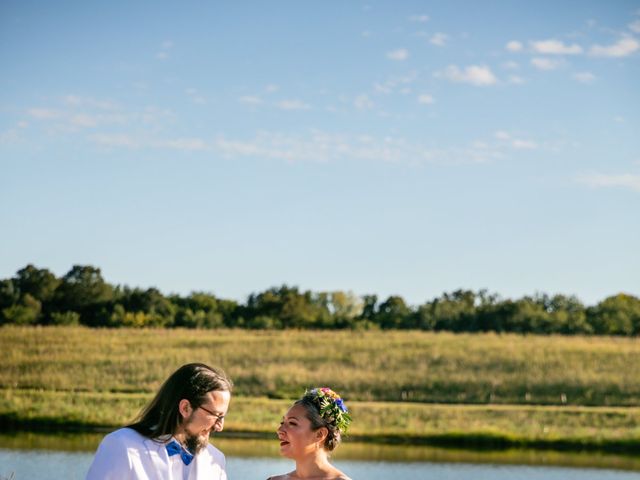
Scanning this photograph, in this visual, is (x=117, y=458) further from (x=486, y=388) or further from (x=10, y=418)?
(x=486, y=388)

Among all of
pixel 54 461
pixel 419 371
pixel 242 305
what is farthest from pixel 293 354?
pixel 242 305

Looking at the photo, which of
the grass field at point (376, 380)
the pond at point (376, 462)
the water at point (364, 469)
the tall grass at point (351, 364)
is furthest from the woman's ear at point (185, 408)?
the tall grass at point (351, 364)

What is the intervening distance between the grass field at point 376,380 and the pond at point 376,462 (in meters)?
2.50

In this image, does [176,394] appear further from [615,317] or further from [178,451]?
[615,317]

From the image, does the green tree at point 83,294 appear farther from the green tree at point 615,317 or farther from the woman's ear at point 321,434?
the woman's ear at point 321,434

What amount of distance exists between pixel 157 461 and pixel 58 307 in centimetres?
6523

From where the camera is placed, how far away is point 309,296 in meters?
79.2

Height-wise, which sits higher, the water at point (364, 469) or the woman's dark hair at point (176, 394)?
the woman's dark hair at point (176, 394)

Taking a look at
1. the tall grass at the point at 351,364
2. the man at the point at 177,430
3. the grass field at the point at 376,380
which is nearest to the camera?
the man at the point at 177,430

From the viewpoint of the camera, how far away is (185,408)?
4.33 m

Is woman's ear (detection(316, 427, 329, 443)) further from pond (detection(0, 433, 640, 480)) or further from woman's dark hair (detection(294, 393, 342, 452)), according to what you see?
pond (detection(0, 433, 640, 480))

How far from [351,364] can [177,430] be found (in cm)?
4015

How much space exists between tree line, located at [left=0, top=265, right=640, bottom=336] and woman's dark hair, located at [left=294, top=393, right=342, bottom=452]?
199 feet

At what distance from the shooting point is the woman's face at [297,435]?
5113 millimetres
